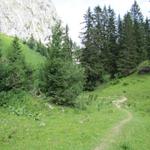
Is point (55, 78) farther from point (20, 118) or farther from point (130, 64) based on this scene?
point (130, 64)

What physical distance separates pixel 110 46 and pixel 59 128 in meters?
62.2

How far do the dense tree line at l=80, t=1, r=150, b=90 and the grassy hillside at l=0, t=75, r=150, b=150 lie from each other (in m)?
34.5

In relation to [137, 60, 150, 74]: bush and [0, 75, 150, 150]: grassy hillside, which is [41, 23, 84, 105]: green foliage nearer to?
[0, 75, 150, 150]: grassy hillside

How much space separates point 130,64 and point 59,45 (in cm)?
3965

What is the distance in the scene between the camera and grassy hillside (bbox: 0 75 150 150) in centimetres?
2333

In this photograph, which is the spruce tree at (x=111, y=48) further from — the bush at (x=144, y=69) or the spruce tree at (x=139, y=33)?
the bush at (x=144, y=69)

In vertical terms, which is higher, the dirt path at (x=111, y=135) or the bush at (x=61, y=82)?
the bush at (x=61, y=82)

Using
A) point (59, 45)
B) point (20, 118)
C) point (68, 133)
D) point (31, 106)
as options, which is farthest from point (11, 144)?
point (59, 45)

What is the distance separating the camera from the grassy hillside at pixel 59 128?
23328 mm

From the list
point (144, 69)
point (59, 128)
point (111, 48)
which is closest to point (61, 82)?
point (59, 128)

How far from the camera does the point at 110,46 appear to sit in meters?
89.1

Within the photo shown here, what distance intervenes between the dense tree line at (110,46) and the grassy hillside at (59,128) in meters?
34.5

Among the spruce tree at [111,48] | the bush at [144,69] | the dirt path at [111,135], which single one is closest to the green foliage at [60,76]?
the dirt path at [111,135]

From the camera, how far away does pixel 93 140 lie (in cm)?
2456
